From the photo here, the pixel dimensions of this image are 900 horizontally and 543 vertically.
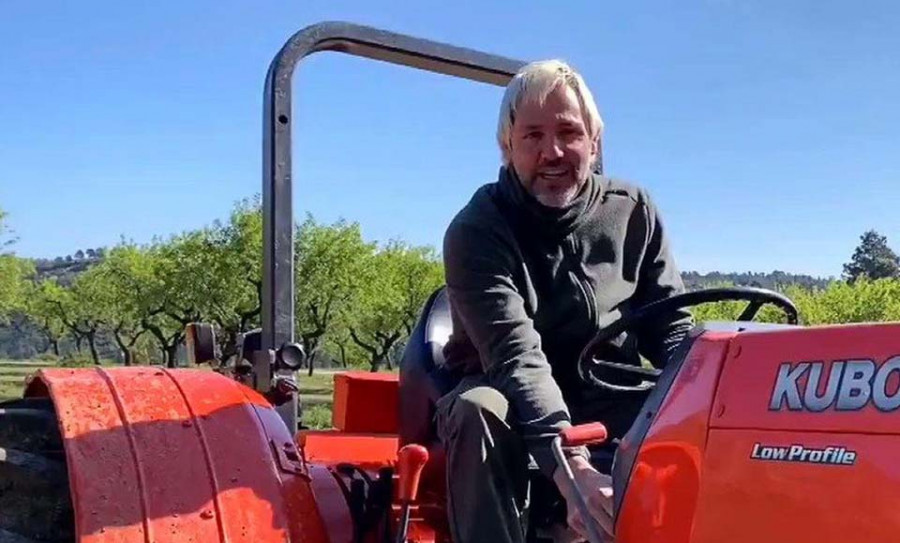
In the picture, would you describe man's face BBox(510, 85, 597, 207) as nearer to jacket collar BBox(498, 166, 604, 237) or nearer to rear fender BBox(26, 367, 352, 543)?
jacket collar BBox(498, 166, 604, 237)

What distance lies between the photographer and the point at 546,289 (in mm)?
2736

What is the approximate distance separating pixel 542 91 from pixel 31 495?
1.58 meters

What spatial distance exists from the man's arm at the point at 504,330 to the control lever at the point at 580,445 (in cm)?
11

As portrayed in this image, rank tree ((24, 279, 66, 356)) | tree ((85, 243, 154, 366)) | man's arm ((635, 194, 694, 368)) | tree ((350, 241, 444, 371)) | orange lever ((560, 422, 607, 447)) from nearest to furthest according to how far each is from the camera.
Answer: orange lever ((560, 422, 607, 447)), man's arm ((635, 194, 694, 368)), tree ((350, 241, 444, 371)), tree ((85, 243, 154, 366)), tree ((24, 279, 66, 356))

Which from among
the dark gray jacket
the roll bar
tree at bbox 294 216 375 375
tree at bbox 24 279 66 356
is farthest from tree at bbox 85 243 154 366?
the dark gray jacket

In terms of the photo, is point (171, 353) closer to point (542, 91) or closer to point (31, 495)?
point (31, 495)

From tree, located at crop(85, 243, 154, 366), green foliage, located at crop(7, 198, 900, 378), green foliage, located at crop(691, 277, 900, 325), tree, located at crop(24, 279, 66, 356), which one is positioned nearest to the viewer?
green foliage, located at crop(691, 277, 900, 325)

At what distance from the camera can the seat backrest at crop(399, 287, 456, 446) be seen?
3045 mm

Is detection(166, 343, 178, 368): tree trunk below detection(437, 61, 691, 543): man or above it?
below

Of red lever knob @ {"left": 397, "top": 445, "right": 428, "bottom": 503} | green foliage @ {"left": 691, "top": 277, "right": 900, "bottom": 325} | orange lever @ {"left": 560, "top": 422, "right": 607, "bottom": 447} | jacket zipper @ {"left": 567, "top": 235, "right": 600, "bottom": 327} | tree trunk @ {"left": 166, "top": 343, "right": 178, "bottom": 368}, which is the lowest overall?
tree trunk @ {"left": 166, "top": 343, "right": 178, "bottom": 368}

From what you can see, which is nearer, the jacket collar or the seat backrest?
the jacket collar

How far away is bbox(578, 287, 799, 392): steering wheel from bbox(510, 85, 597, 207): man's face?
0.40 meters

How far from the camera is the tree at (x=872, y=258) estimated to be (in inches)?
3027

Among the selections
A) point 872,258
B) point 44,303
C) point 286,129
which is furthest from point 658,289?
point 872,258
